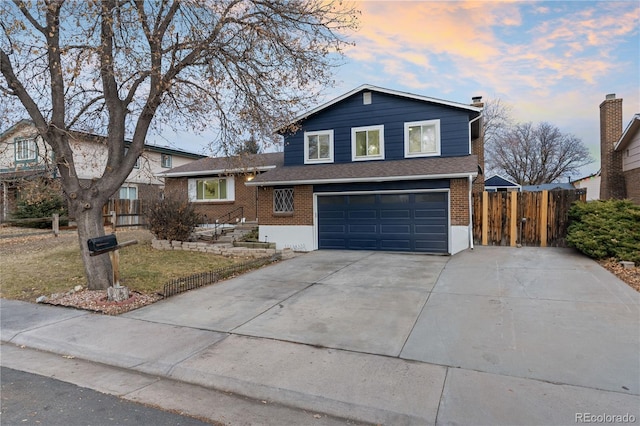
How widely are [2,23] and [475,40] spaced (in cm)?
1263

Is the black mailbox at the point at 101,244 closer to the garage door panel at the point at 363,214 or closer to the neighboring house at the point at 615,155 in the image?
the garage door panel at the point at 363,214

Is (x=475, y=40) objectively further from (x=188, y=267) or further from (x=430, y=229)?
(x=188, y=267)

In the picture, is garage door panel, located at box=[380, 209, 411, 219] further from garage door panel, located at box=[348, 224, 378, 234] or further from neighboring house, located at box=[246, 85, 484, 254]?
garage door panel, located at box=[348, 224, 378, 234]

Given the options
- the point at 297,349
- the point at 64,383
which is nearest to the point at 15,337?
the point at 64,383

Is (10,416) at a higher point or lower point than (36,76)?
lower

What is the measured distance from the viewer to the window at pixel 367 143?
567 inches

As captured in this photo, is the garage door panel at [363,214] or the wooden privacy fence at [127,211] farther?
the wooden privacy fence at [127,211]

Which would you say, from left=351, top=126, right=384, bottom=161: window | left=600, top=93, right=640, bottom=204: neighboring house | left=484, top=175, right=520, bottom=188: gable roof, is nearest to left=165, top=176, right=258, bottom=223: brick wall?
left=351, top=126, right=384, bottom=161: window

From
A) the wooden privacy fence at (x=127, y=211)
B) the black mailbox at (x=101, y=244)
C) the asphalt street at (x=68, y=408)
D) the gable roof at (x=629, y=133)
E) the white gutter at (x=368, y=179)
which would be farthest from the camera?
the wooden privacy fence at (x=127, y=211)

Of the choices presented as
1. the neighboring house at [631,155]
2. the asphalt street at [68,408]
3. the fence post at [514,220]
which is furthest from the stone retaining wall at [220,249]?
the neighboring house at [631,155]

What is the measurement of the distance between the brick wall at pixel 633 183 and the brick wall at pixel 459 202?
804 cm

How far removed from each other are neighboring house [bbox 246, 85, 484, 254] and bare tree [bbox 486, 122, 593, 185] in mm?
39679

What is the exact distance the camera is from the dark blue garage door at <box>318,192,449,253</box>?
42.5 ft

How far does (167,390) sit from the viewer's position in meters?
4.02
